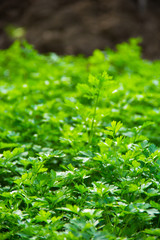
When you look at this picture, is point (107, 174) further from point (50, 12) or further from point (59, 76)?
point (50, 12)

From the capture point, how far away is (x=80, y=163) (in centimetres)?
Result: 177

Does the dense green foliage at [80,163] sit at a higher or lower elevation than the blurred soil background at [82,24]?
lower

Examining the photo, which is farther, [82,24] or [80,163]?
[82,24]

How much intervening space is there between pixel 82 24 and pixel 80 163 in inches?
189

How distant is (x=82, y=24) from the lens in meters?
6.00

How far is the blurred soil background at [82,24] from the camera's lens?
19.0ft

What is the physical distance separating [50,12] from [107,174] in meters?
5.43

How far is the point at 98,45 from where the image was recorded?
578 cm

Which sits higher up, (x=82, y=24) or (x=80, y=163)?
(x=82, y=24)

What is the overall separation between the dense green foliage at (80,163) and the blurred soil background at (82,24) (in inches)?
109

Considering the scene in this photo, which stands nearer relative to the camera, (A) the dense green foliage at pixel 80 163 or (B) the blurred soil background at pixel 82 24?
(A) the dense green foliage at pixel 80 163

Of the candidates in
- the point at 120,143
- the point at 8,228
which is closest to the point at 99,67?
the point at 120,143

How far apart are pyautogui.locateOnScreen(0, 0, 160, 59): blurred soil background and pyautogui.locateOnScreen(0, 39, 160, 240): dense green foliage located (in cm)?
276

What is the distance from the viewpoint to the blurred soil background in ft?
19.0
